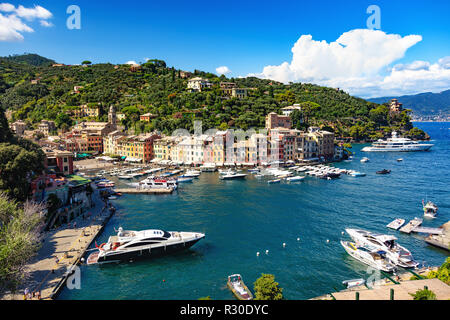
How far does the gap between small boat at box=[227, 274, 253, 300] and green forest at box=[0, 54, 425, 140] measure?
61253 millimetres

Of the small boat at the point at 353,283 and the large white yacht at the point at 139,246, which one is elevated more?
the large white yacht at the point at 139,246

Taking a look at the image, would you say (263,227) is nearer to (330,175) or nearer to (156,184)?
(156,184)

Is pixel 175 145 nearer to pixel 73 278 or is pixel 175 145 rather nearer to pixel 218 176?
pixel 218 176

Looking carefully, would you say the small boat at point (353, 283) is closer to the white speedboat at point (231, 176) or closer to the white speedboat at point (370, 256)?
the white speedboat at point (370, 256)

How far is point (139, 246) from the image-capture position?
2130 centimetres

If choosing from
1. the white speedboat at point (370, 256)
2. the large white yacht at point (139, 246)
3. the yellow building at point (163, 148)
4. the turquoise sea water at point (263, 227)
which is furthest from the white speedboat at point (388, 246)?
the yellow building at point (163, 148)

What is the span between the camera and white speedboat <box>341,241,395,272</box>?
20.0 metres

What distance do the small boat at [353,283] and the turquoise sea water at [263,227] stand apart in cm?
90

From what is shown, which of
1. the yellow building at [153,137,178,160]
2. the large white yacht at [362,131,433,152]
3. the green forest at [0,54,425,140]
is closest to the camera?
the yellow building at [153,137,178,160]

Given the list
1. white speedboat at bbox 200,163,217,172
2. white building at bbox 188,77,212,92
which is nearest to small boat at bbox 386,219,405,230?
white speedboat at bbox 200,163,217,172

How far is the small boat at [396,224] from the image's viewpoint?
88.1 ft

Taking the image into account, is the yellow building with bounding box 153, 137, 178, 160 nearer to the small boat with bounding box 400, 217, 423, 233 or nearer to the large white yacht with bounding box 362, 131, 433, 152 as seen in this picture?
the small boat with bounding box 400, 217, 423, 233

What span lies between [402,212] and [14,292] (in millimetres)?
34770

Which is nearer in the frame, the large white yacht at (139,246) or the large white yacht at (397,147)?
the large white yacht at (139,246)
